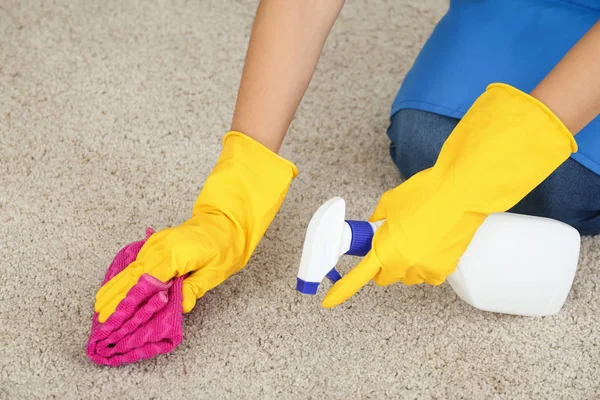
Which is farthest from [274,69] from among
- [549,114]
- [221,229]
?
[549,114]

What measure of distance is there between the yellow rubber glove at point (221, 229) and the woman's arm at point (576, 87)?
321 millimetres

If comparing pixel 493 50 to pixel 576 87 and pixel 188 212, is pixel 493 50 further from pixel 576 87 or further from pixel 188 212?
pixel 188 212

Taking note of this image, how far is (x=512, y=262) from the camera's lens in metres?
0.87

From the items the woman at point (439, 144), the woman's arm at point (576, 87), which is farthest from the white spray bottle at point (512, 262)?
the woman's arm at point (576, 87)

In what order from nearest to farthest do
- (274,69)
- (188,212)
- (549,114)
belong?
(549,114) → (274,69) → (188,212)

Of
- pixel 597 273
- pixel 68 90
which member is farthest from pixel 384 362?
pixel 68 90

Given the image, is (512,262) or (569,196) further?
(569,196)

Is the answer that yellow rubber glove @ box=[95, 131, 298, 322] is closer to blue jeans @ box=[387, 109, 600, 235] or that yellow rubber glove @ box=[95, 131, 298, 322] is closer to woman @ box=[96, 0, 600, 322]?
woman @ box=[96, 0, 600, 322]

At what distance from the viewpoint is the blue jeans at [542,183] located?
3.25 ft

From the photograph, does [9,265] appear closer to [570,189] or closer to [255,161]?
[255,161]

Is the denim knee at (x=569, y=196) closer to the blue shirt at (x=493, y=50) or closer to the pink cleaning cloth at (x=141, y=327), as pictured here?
the blue shirt at (x=493, y=50)

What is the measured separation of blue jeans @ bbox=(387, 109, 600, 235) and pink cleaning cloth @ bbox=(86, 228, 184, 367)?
430mm

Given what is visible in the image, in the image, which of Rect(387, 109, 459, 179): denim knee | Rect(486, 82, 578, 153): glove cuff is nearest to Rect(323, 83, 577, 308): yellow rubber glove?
Rect(486, 82, 578, 153): glove cuff

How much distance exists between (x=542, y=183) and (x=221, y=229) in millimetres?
459
